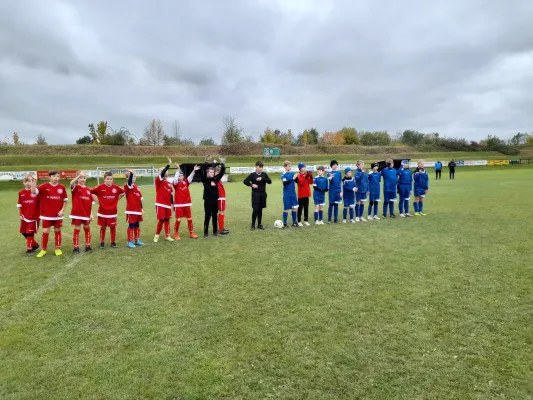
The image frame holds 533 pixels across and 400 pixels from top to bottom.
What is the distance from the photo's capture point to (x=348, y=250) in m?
7.89

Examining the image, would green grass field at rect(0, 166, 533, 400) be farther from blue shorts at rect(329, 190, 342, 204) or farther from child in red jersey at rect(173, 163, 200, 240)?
blue shorts at rect(329, 190, 342, 204)

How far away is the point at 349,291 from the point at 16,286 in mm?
5582

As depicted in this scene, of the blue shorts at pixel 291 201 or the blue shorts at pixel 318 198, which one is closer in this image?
the blue shorts at pixel 291 201

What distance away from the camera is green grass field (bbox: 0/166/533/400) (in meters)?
3.31

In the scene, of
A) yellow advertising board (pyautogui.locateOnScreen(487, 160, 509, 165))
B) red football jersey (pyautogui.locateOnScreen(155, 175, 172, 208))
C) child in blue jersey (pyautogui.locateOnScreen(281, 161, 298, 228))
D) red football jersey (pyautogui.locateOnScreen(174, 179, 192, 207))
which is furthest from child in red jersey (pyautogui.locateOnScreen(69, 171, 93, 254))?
yellow advertising board (pyautogui.locateOnScreen(487, 160, 509, 165))

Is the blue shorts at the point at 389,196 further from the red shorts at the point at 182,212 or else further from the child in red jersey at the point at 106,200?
the child in red jersey at the point at 106,200

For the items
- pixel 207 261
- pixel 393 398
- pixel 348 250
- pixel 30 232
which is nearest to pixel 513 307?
pixel 393 398

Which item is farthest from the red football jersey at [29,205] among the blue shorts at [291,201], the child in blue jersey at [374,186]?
the child in blue jersey at [374,186]

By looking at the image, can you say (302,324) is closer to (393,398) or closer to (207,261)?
(393,398)

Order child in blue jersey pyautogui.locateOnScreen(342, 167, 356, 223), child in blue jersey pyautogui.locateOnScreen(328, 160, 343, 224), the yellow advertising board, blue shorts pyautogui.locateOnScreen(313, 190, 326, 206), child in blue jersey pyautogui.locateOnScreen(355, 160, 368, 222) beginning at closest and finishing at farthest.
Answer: blue shorts pyautogui.locateOnScreen(313, 190, 326, 206) → child in blue jersey pyautogui.locateOnScreen(328, 160, 343, 224) → child in blue jersey pyautogui.locateOnScreen(342, 167, 356, 223) → child in blue jersey pyautogui.locateOnScreen(355, 160, 368, 222) → the yellow advertising board

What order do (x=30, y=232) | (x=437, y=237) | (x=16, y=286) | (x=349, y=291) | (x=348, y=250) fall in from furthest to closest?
(x=437, y=237), (x=30, y=232), (x=348, y=250), (x=16, y=286), (x=349, y=291)

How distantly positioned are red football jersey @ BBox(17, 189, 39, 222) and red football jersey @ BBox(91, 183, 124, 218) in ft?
4.69

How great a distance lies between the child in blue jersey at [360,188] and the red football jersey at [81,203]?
8.09m

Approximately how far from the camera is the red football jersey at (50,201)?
26.8 feet
